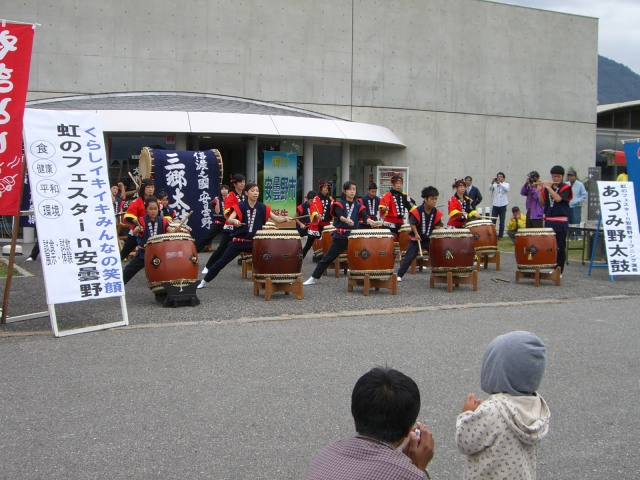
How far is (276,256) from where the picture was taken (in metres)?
8.68

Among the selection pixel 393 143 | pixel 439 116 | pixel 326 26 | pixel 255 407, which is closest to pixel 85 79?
pixel 326 26

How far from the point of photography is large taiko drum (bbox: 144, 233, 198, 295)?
7961 millimetres

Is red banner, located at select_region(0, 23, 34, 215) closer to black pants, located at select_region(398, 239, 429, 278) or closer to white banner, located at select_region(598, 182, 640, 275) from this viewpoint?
black pants, located at select_region(398, 239, 429, 278)

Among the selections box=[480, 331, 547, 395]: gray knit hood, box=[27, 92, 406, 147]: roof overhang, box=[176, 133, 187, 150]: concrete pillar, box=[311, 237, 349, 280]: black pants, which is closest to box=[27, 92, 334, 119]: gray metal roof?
box=[27, 92, 406, 147]: roof overhang

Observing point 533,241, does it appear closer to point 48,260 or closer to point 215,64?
point 48,260

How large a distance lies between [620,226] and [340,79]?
1169cm

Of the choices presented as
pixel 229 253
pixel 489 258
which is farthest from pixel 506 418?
pixel 489 258

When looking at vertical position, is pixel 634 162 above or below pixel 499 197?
above

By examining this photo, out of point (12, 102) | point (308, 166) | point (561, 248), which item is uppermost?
point (308, 166)

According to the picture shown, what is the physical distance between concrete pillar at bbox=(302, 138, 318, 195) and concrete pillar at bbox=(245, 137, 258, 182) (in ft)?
5.21

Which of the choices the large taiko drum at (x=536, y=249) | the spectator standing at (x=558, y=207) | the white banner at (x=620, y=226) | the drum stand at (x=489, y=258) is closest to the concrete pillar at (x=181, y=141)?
the drum stand at (x=489, y=258)

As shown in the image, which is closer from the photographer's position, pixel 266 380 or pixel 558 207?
pixel 266 380

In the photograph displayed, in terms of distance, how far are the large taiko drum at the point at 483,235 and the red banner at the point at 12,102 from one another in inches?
307

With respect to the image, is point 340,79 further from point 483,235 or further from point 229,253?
point 229,253
